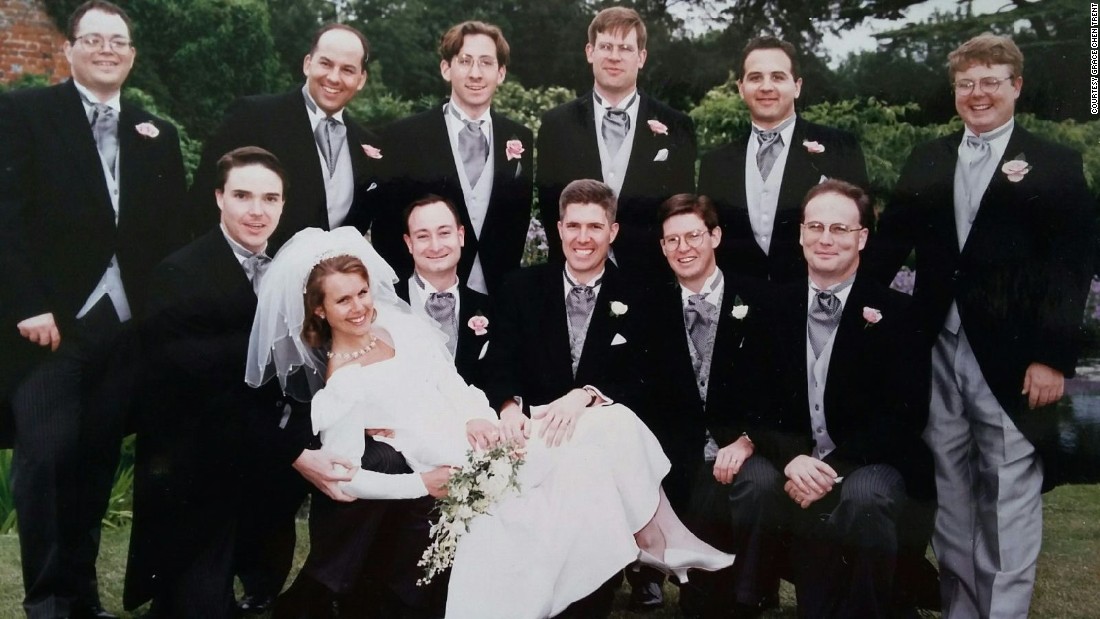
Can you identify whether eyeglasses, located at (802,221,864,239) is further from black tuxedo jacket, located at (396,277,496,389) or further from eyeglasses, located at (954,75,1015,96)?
black tuxedo jacket, located at (396,277,496,389)

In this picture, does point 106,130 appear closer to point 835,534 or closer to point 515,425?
point 515,425

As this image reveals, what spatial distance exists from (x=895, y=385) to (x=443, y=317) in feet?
6.15

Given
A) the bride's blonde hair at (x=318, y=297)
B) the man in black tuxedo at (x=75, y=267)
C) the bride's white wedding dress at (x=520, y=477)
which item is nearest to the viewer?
the bride's white wedding dress at (x=520, y=477)

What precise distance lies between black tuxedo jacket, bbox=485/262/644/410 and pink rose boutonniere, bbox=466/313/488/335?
0.28ft

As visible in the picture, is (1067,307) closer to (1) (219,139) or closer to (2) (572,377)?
(2) (572,377)

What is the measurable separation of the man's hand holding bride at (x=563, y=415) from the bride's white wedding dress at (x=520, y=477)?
0.03m

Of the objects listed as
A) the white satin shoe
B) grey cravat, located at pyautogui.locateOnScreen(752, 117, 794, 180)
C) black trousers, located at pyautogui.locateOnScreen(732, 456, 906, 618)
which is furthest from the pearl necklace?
grey cravat, located at pyautogui.locateOnScreen(752, 117, 794, 180)

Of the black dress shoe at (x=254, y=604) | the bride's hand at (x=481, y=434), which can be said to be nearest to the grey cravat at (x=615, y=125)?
the bride's hand at (x=481, y=434)

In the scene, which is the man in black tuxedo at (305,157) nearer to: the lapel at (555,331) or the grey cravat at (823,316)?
the lapel at (555,331)

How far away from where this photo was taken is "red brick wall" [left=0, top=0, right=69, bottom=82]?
4699mm

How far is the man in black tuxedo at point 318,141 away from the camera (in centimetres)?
469

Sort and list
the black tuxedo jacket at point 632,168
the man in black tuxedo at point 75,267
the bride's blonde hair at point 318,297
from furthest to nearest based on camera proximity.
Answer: the black tuxedo jacket at point 632,168 < the man in black tuxedo at point 75,267 < the bride's blonde hair at point 318,297

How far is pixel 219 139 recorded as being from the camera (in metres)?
4.73

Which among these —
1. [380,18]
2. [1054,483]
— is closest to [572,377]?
[380,18]
